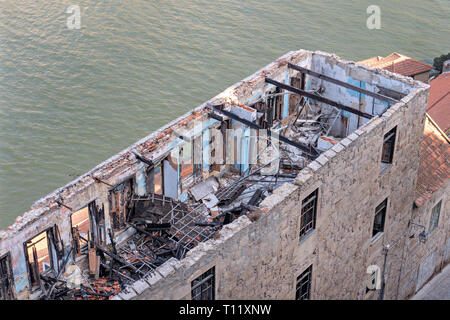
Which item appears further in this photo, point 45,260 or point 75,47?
point 75,47

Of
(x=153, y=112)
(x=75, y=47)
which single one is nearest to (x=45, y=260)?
(x=153, y=112)

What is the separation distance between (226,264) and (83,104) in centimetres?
3190

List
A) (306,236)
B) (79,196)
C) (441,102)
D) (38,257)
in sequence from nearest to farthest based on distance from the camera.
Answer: (38,257)
(79,196)
(306,236)
(441,102)

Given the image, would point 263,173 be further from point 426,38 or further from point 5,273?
point 426,38

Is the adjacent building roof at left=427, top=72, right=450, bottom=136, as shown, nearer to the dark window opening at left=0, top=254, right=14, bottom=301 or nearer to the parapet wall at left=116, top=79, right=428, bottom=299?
the parapet wall at left=116, top=79, right=428, bottom=299

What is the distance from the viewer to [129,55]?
5166 centimetres

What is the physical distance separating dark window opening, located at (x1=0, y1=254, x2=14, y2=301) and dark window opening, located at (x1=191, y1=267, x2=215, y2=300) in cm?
478

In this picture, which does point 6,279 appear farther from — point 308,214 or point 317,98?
point 317,98

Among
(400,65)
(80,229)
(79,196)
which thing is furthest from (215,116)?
(400,65)

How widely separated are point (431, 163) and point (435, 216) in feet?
8.32

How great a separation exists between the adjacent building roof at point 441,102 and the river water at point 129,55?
13.7m

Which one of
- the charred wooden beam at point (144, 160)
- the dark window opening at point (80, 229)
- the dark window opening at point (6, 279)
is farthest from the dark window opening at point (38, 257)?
the charred wooden beam at point (144, 160)

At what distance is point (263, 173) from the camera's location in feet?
75.8

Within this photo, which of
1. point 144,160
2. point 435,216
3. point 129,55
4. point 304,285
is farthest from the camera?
point 129,55
